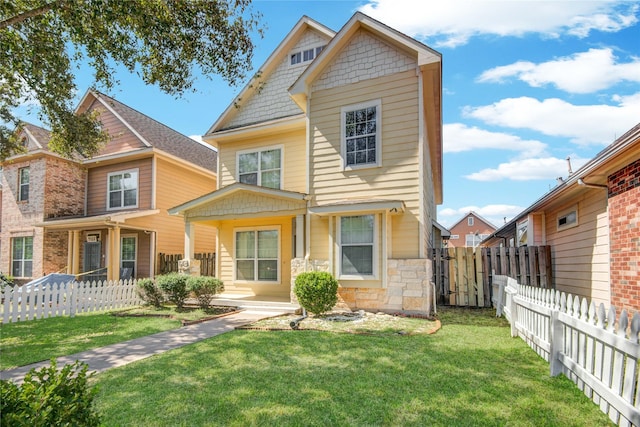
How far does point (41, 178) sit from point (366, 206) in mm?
15294

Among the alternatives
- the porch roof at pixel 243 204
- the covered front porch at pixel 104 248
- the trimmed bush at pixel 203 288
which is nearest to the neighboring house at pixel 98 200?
the covered front porch at pixel 104 248

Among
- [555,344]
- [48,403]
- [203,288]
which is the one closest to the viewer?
[48,403]

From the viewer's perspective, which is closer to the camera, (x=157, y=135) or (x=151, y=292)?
(x=151, y=292)

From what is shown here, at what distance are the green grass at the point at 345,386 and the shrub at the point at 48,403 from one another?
444mm

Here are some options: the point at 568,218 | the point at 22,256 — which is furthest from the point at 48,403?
the point at 22,256

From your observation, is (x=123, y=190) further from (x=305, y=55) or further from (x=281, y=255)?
(x=305, y=55)

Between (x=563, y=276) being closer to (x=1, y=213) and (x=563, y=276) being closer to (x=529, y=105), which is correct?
→ (x=529, y=105)

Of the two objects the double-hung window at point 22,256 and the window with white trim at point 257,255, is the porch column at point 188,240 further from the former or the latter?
the double-hung window at point 22,256

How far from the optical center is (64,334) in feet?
25.1

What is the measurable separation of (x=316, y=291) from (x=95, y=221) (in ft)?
32.6

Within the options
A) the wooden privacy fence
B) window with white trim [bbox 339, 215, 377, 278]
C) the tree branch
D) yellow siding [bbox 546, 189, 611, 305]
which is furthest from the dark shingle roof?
yellow siding [bbox 546, 189, 611, 305]

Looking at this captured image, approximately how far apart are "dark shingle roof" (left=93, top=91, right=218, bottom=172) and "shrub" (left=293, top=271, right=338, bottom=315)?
10.3 meters

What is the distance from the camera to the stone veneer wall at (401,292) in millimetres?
9234

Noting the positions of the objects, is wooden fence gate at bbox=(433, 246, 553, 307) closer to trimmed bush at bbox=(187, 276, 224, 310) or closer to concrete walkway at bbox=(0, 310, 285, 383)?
concrete walkway at bbox=(0, 310, 285, 383)
